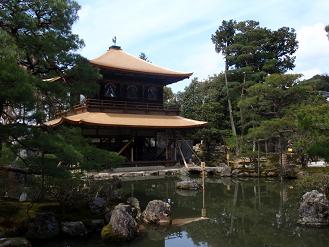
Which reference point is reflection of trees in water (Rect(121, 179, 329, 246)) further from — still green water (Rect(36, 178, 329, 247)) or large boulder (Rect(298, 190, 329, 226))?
large boulder (Rect(298, 190, 329, 226))

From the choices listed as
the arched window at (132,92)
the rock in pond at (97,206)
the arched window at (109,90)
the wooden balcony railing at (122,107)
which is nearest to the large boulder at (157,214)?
the rock in pond at (97,206)

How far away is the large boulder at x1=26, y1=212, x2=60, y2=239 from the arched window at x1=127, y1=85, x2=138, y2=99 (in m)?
18.2

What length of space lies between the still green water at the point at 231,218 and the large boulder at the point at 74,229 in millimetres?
299

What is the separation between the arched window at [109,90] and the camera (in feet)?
86.4

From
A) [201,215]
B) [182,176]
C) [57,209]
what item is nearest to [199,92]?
[182,176]

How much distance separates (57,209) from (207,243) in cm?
391

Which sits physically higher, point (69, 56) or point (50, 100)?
point (69, 56)

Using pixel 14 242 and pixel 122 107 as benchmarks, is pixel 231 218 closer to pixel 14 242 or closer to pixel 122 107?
pixel 14 242

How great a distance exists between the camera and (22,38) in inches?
384

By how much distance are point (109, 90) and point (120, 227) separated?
715 inches

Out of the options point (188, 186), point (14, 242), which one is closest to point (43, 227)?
point (14, 242)

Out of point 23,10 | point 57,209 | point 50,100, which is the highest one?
point 23,10

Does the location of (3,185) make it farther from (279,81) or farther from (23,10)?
(279,81)

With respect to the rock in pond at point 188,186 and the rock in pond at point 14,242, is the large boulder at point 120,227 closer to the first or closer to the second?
the rock in pond at point 14,242
